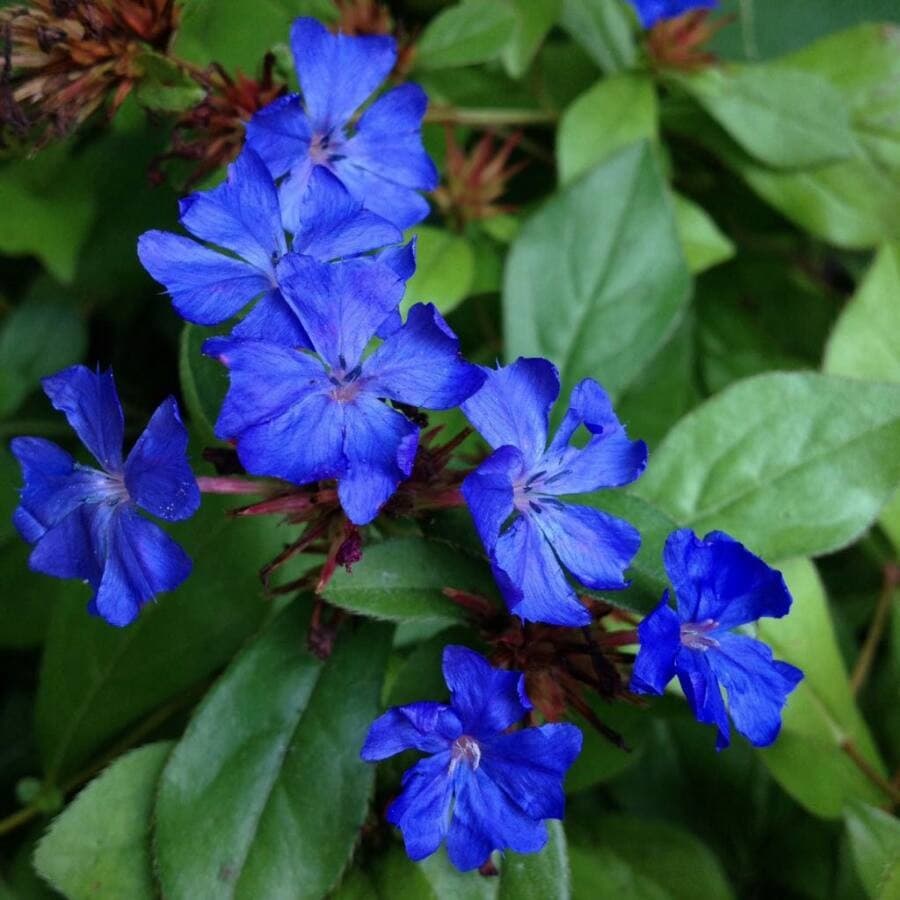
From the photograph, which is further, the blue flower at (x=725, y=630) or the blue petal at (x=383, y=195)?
the blue petal at (x=383, y=195)

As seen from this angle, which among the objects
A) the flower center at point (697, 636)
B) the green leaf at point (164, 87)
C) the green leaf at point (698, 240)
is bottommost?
the green leaf at point (698, 240)

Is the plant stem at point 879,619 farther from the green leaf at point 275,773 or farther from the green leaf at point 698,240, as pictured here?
the green leaf at point 275,773

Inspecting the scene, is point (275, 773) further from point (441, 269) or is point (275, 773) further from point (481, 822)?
point (441, 269)

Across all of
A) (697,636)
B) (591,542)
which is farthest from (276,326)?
(697,636)

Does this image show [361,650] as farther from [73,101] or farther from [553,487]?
[73,101]

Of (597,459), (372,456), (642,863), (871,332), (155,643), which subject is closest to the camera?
(372,456)

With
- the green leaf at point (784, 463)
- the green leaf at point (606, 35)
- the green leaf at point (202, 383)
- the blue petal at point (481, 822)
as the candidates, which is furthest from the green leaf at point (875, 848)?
the green leaf at point (606, 35)

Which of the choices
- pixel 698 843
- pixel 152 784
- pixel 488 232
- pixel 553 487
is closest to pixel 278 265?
pixel 553 487
